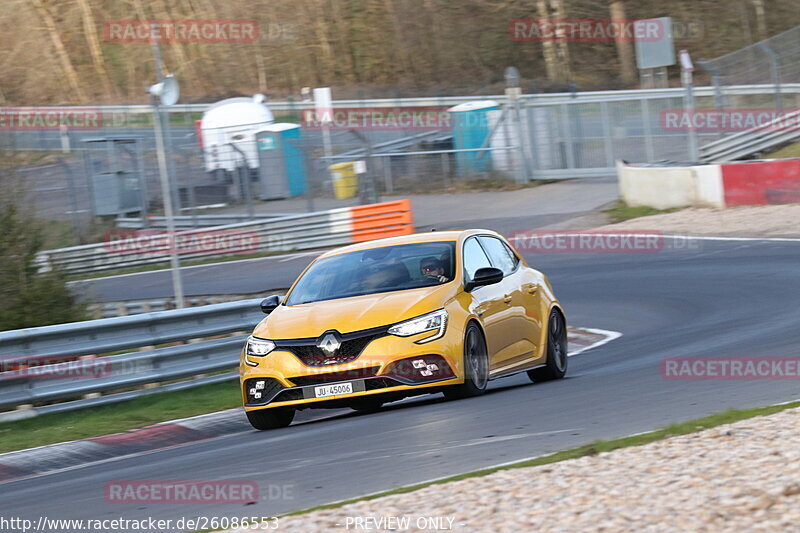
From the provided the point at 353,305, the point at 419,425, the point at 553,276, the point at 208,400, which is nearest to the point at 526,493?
the point at 419,425

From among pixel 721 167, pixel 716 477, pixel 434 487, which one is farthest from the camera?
pixel 721 167

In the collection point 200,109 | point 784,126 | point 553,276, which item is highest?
point 200,109

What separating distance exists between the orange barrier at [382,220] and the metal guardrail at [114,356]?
1441 centimetres

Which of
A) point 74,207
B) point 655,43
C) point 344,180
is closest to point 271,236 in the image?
point 344,180

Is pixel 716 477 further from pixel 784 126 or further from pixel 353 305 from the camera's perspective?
pixel 784 126

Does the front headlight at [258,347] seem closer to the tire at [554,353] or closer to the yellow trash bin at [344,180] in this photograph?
the tire at [554,353]

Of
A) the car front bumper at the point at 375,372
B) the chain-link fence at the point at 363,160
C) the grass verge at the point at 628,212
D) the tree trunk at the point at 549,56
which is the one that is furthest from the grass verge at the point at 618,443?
the tree trunk at the point at 549,56

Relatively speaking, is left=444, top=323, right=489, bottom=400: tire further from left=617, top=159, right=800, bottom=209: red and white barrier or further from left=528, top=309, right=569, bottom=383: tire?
left=617, top=159, right=800, bottom=209: red and white barrier

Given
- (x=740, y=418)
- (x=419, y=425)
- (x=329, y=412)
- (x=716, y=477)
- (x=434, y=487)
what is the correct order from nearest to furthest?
(x=716, y=477), (x=434, y=487), (x=740, y=418), (x=419, y=425), (x=329, y=412)

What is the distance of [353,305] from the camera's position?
33.8 feet

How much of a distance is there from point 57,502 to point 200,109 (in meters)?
43.2

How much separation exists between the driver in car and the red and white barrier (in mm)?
16030

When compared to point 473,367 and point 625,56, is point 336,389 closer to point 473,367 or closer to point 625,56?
point 473,367

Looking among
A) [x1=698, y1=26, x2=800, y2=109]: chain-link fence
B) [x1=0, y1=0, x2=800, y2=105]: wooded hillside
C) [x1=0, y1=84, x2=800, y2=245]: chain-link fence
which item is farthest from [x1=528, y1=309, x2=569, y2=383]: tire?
[x1=0, y1=0, x2=800, y2=105]: wooded hillside
